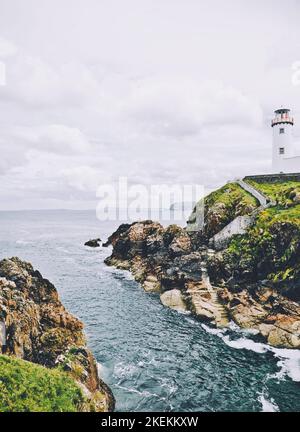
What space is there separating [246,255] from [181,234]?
1641 cm

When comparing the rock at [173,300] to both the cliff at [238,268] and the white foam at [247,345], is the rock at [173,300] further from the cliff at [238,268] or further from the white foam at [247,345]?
the white foam at [247,345]

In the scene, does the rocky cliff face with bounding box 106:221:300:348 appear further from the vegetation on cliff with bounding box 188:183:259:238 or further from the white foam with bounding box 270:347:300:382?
the vegetation on cliff with bounding box 188:183:259:238

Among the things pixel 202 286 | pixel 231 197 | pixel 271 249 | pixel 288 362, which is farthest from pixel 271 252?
pixel 288 362

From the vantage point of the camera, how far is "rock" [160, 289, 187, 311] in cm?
4808

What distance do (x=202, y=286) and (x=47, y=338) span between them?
27.4 metres

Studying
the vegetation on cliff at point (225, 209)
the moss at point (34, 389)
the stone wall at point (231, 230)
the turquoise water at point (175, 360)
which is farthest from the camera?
the vegetation on cliff at point (225, 209)

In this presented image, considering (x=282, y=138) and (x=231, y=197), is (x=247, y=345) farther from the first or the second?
(x=282, y=138)

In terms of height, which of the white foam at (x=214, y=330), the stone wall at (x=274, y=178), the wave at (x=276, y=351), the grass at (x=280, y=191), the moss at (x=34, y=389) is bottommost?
the wave at (x=276, y=351)

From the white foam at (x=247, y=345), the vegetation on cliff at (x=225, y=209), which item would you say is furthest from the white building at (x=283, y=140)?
the white foam at (x=247, y=345)

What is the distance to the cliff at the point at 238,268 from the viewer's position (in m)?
42.0

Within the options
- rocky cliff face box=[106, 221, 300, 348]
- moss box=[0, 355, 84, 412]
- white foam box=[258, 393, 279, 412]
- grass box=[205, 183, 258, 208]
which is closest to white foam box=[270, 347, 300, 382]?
rocky cliff face box=[106, 221, 300, 348]

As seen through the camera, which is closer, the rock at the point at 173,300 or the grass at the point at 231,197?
the rock at the point at 173,300

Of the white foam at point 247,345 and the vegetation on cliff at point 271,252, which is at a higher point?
the vegetation on cliff at point 271,252

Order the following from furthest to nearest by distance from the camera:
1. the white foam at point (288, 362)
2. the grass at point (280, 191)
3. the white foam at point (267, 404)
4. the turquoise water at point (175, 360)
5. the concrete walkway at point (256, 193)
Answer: the concrete walkway at point (256, 193), the grass at point (280, 191), the white foam at point (288, 362), the turquoise water at point (175, 360), the white foam at point (267, 404)
